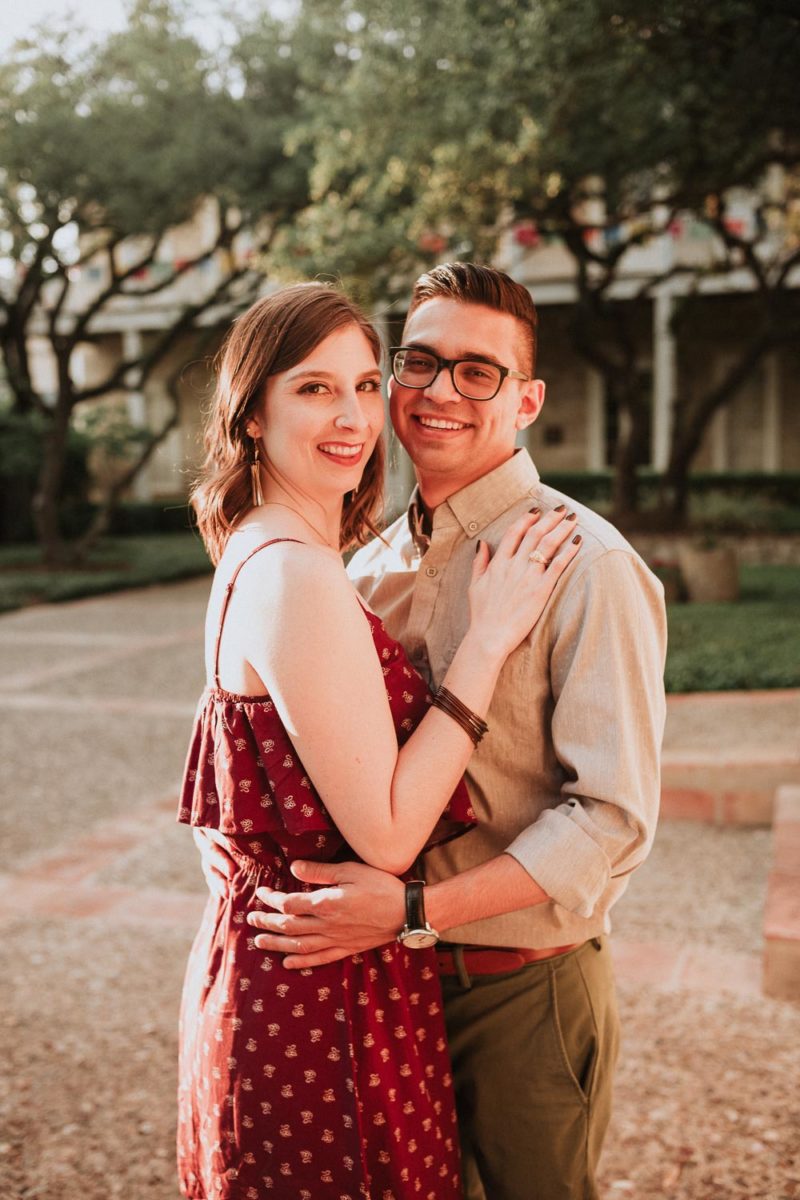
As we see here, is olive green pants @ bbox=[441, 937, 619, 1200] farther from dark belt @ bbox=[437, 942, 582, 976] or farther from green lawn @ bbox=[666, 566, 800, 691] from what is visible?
green lawn @ bbox=[666, 566, 800, 691]

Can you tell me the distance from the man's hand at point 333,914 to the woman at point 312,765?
1.2 inches

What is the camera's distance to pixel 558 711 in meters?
1.62

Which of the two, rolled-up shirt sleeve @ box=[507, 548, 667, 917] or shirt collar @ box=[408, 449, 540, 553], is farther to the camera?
shirt collar @ box=[408, 449, 540, 553]

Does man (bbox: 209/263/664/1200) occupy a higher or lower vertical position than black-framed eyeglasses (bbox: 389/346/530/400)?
lower

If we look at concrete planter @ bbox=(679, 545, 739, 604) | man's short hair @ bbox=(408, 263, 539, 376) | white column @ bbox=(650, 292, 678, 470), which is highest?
white column @ bbox=(650, 292, 678, 470)

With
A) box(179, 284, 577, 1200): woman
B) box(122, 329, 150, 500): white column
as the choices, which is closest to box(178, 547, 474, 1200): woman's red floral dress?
box(179, 284, 577, 1200): woman

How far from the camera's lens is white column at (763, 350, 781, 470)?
22516mm

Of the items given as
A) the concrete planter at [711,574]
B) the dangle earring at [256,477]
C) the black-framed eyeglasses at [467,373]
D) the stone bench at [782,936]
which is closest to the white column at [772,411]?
the concrete planter at [711,574]

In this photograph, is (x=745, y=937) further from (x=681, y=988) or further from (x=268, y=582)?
(x=268, y=582)

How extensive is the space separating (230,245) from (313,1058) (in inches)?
668

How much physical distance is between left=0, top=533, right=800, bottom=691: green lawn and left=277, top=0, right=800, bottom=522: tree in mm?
3882

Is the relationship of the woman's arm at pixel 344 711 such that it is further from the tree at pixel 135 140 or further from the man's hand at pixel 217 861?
the tree at pixel 135 140

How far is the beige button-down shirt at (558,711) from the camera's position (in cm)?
157

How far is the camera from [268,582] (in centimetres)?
152
